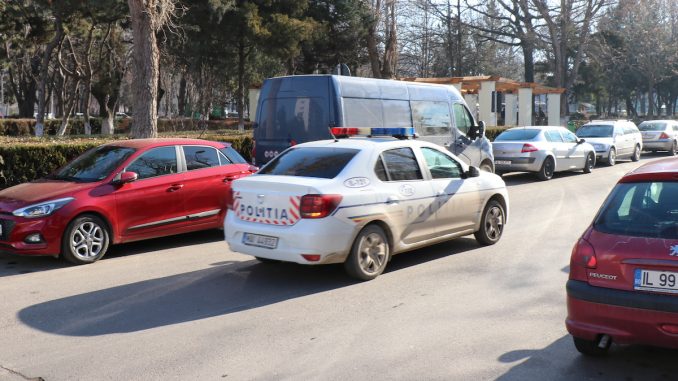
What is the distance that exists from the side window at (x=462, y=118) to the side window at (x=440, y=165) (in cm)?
626

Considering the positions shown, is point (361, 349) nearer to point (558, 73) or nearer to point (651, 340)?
point (651, 340)

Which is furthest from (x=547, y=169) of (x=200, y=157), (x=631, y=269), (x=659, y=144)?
(x=631, y=269)

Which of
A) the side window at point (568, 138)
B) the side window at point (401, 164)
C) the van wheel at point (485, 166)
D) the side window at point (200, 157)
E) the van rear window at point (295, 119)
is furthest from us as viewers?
the side window at point (568, 138)

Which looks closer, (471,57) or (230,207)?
(230,207)

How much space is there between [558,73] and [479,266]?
3940cm

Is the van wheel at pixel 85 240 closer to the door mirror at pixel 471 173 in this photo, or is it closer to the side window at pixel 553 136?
the door mirror at pixel 471 173

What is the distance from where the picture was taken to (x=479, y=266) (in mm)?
8156

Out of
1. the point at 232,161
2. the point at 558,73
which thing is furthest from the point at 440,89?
the point at 558,73

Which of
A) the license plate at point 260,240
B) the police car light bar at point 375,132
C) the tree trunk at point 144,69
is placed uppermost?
the tree trunk at point 144,69

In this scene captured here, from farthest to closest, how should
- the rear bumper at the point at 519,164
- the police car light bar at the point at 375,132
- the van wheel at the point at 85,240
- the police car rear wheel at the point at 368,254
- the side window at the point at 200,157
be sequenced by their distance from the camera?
the rear bumper at the point at 519,164 → the side window at the point at 200,157 → the police car light bar at the point at 375,132 → the van wheel at the point at 85,240 → the police car rear wheel at the point at 368,254

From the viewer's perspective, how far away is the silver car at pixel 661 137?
92.5ft

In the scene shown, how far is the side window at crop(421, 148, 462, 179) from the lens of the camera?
27.3ft

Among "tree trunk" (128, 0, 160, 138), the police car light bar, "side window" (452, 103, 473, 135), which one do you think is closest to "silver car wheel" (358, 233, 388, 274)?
the police car light bar

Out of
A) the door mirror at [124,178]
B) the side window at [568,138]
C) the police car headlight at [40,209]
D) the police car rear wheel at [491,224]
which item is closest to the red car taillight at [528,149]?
the side window at [568,138]
